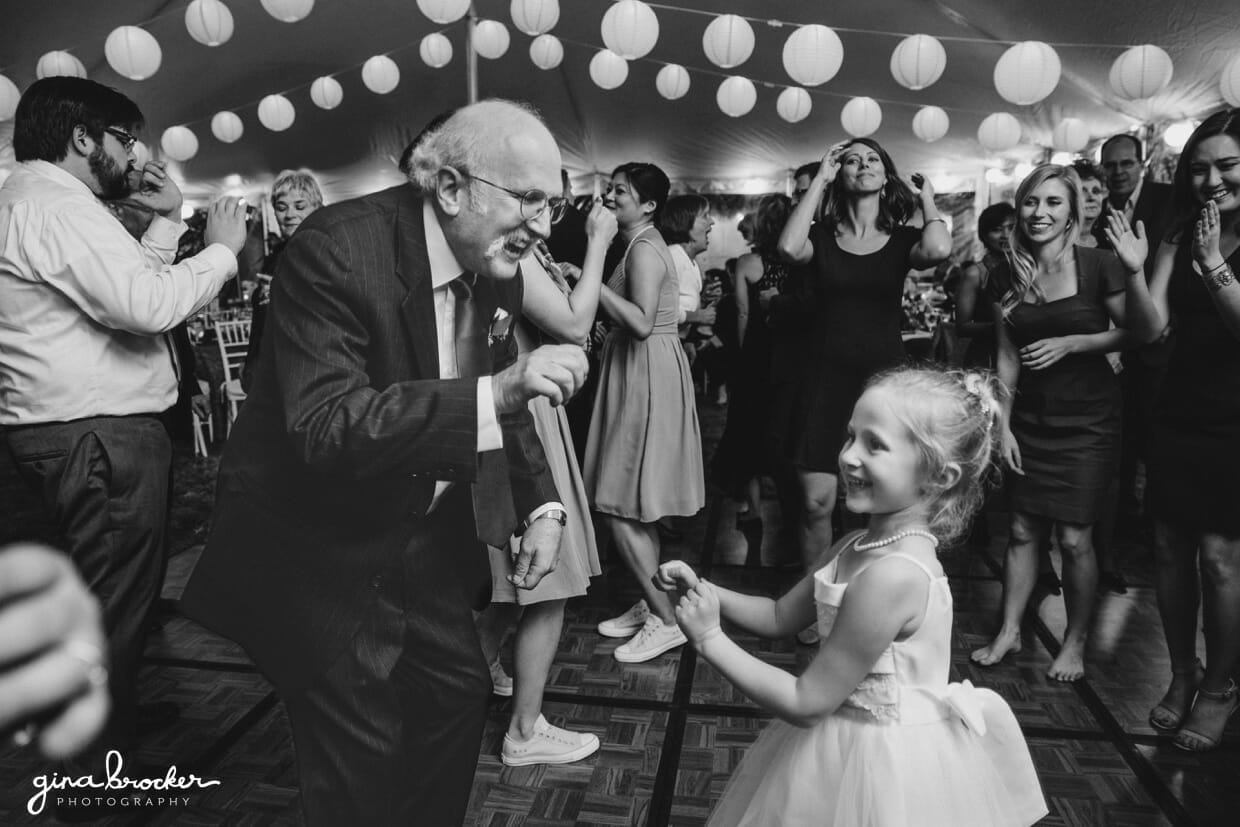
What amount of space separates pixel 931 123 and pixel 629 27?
10.8 feet

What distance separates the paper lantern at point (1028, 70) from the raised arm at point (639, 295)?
4077mm

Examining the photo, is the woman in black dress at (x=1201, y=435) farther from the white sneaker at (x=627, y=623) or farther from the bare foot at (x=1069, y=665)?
the white sneaker at (x=627, y=623)

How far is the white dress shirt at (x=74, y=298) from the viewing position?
1610mm

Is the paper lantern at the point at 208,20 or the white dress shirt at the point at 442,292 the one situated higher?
the paper lantern at the point at 208,20

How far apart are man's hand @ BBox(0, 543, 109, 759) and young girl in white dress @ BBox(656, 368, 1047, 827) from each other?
853mm

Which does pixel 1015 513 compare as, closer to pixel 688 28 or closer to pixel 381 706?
pixel 381 706

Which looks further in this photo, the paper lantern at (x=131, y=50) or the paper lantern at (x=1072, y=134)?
the paper lantern at (x=1072, y=134)

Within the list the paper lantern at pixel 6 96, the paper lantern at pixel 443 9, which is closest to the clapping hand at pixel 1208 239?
the paper lantern at pixel 443 9

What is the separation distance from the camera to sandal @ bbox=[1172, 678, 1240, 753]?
2.02 meters

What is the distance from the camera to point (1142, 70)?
17.3 ft

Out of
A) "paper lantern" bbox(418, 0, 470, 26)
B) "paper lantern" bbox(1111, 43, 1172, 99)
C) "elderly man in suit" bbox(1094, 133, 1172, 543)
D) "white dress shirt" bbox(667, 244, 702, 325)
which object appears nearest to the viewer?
"elderly man in suit" bbox(1094, 133, 1172, 543)

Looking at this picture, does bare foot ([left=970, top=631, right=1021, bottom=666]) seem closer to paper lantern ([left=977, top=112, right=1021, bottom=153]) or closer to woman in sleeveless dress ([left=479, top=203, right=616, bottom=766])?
woman in sleeveless dress ([left=479, top=203, right=616, bottom=766])

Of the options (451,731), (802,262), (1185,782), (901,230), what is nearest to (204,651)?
(451,731)

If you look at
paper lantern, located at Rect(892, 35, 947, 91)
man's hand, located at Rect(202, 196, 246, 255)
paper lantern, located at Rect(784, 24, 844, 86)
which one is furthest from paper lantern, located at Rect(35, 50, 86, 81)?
paper lantern, located at Rect(892, 35, 947, 91)
